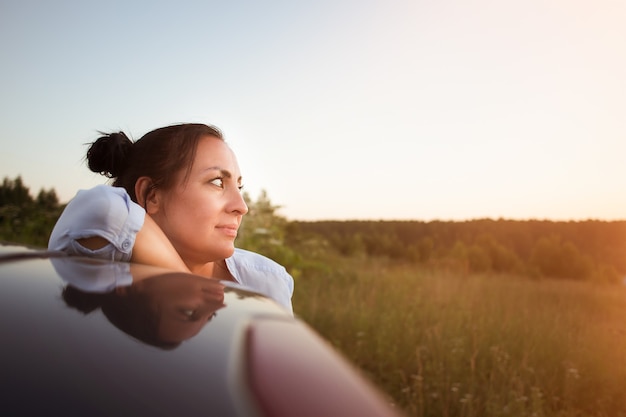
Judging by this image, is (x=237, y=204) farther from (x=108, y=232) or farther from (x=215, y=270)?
(x=108, y=232)

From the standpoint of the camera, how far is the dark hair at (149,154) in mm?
2041

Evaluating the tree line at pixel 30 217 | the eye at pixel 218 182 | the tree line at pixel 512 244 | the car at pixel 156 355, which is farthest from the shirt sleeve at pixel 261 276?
the tree line at pixel 512 244

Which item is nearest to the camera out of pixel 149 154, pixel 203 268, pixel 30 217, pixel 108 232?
pixel 108 232

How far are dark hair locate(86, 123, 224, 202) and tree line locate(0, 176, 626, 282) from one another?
0.44 metres

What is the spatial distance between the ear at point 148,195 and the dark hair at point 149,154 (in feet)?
0.06

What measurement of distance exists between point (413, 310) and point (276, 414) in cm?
619

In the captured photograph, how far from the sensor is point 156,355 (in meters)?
0.54

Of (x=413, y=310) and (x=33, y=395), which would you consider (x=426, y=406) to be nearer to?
(x=413, y=310)

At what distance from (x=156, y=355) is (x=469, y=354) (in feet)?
15.5

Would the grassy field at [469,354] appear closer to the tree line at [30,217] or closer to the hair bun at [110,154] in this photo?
the hair bun at [110,154]

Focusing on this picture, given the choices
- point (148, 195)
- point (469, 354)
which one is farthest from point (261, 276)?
point (469, 354)

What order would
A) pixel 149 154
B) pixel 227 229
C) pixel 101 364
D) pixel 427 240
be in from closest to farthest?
pixel 101 364 → pixel 227 229 → pixel 149 154 → pixel 427 240

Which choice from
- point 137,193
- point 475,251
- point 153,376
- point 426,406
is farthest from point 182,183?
point 475,251

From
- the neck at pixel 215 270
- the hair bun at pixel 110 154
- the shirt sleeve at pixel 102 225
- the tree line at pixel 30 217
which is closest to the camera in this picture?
the shirt sleeve at pixel 102 225
